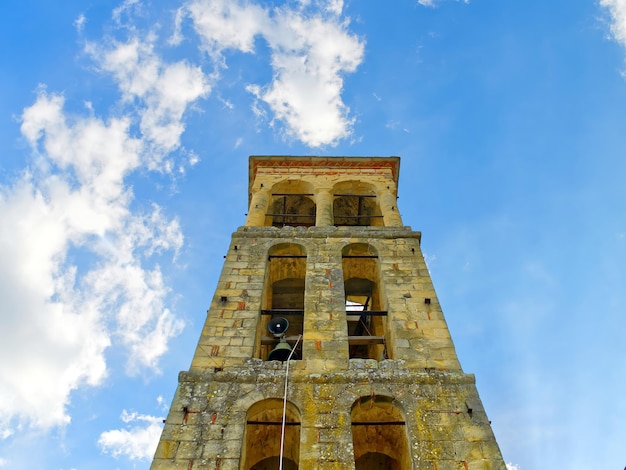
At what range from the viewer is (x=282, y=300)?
14.1 metres

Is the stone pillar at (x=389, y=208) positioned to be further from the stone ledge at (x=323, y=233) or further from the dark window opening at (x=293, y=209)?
the dark window opening at (x=293, y=209)

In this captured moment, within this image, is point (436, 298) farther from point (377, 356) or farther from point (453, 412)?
point (453, 412)

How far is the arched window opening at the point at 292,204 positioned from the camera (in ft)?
55.3

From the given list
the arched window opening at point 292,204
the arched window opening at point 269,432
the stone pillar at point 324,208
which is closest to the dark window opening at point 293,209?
the arched window opening at point 292,204

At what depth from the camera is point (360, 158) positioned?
18156mm

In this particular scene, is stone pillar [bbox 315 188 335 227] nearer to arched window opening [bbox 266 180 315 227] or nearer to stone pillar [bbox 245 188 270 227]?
arched window opening [bbox 266 180 315 227]

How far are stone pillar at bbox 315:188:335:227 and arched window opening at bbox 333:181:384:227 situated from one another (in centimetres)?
60

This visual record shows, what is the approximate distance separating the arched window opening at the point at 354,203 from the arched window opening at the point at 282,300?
12.6 feet

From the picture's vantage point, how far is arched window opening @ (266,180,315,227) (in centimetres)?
1684

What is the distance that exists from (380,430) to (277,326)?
2.85 metres

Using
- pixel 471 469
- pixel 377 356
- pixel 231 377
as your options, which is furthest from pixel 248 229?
pixel 471 469

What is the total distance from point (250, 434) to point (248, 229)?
589 cm

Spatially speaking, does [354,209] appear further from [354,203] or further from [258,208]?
[258,208]

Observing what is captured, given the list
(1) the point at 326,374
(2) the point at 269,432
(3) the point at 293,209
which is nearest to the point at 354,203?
(3) the point at 293,209
